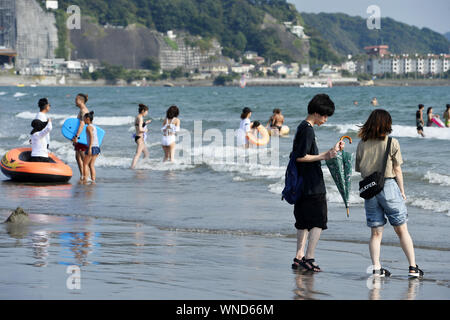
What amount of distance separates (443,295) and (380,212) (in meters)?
0.84

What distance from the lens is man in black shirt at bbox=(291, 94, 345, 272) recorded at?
5340 mm

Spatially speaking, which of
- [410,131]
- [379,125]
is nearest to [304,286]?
[379,125]

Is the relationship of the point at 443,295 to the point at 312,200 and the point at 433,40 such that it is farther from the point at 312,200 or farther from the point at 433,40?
the point at 433,40

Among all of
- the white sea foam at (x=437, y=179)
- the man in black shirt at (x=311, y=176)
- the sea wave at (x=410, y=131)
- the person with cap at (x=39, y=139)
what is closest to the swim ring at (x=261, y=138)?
the sea wave at (x=410, y=131)

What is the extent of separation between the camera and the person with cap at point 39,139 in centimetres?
1084

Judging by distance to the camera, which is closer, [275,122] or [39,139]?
[39,139]

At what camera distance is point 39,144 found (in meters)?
11.4

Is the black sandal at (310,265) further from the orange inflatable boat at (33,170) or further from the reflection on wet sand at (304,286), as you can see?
the orange inflatable boat at (33,170)

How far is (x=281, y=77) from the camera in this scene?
161750 millimetres

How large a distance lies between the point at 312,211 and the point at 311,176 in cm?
27

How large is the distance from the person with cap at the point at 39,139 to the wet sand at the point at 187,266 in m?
3.63

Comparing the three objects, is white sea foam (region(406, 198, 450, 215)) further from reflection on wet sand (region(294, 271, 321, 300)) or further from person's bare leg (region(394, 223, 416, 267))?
reflection on wet sand (region(294, 271, 321, 300))

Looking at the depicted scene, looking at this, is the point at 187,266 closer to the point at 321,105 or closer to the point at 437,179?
the point at 321,105

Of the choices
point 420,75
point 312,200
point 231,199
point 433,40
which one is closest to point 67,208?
point 231,199
